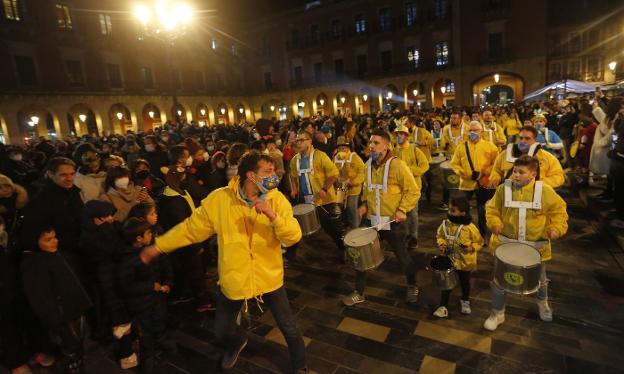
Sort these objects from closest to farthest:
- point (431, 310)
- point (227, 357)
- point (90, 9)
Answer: point (227, 357), point (431, 310), point (90, 9)

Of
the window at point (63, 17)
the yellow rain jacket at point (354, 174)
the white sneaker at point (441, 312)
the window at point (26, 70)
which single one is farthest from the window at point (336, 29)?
the white sneaker at point (441, 312)

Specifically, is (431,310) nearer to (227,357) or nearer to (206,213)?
(227,357)

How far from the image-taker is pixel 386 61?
121 ft

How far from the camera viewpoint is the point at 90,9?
2900 cm

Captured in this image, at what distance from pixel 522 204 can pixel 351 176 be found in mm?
2514

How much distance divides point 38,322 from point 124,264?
117 cm

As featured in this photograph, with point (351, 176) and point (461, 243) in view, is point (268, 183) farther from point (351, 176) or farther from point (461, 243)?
point (351, 176)

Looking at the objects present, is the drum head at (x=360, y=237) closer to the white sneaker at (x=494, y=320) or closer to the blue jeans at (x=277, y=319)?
the blue jeans at (x=277, y=319)

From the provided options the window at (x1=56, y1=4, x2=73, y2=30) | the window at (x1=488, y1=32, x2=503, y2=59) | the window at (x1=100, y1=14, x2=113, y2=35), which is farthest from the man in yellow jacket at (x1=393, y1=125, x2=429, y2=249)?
the window at (x1=100, y1=14, x2=113, y2=35)

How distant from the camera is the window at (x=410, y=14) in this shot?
34531mm

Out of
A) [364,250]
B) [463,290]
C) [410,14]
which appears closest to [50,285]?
[364,250]

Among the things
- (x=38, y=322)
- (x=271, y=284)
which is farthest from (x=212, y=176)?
(x=271, y=284)

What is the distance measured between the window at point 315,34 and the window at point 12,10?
25.5 meters

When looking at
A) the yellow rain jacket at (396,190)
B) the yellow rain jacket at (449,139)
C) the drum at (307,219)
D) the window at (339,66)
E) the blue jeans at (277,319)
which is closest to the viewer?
the blue jeans at (277,319)
